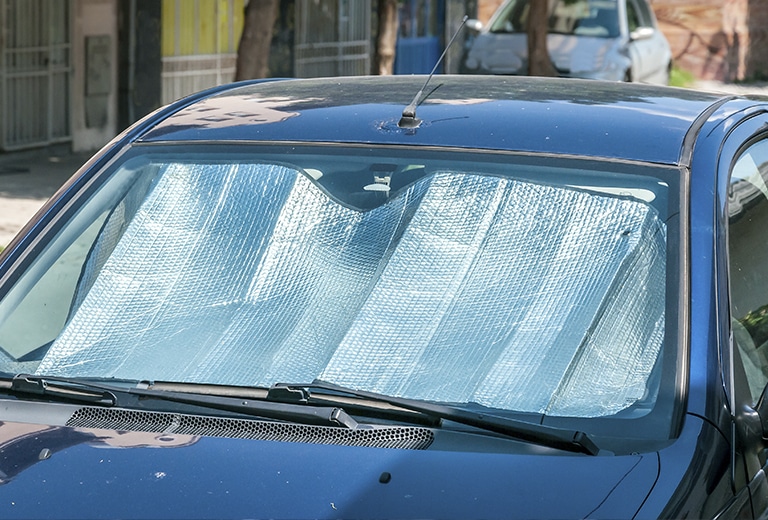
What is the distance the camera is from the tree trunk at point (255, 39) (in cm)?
994

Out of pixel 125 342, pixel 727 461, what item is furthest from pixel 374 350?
pixel 727 461

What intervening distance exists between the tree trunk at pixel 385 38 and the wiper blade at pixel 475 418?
11.5 meters

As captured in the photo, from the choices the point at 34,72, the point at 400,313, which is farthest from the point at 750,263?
the point at 34,72

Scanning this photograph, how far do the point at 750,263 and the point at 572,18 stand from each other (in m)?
14.7

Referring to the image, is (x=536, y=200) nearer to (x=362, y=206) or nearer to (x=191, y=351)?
(x=362, y=206)

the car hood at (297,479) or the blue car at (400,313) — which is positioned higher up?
the blue car at (400,313)

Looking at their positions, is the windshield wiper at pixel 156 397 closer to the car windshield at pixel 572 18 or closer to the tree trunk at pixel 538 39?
the tree trunk at pixel 538 39

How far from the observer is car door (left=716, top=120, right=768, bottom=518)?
7.97 ft

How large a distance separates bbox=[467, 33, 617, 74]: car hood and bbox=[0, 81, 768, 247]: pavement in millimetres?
5276

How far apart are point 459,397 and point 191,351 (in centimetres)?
60

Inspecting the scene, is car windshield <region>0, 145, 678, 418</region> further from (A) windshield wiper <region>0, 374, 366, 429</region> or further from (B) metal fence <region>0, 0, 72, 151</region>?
(B) metal fence <region>0, 0, 72, 151</region>

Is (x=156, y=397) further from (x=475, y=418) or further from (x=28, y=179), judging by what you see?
(x=28, y=179)

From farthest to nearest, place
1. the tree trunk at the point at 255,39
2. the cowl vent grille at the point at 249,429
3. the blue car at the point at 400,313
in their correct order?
1. the tree trunk at the point at 255,39
2. the cowl vent grille at the point at 249,429
3. the blue car at the point at 400,313

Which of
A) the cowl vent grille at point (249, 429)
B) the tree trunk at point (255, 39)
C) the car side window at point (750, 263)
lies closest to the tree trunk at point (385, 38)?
the tree trunk at point (255, 39)
